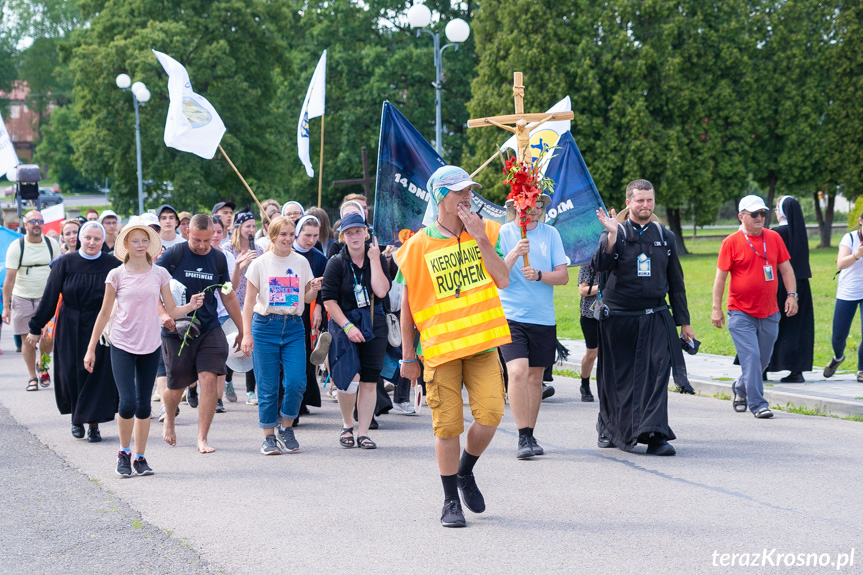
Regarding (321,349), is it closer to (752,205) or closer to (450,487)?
(450,487)

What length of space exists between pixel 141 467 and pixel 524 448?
2747mm

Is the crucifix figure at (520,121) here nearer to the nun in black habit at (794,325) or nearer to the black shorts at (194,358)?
the black shorts at (194,358)

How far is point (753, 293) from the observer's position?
9078mm

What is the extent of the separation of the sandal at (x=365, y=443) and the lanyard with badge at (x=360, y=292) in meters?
1.06

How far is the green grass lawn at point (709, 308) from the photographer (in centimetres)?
1413

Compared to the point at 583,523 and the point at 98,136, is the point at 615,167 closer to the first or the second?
the point at 98,136

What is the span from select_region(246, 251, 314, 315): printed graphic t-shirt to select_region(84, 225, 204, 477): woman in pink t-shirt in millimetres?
800

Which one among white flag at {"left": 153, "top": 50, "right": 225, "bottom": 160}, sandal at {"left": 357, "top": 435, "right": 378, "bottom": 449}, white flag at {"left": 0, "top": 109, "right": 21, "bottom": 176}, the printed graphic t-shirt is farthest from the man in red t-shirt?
white flag at {"left": 0, "top": 109, "right": 21, "bottom": 176}

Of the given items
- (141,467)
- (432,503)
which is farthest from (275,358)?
(432,503)

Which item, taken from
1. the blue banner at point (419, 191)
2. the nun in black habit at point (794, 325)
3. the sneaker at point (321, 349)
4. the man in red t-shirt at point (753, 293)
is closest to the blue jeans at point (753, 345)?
the man in red t-shirt at point (753, 293)

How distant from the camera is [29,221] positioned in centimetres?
1296

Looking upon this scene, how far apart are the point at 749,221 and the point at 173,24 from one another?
36.3 metres

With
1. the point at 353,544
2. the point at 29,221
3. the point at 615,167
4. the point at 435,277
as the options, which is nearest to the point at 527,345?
the point at 435,277

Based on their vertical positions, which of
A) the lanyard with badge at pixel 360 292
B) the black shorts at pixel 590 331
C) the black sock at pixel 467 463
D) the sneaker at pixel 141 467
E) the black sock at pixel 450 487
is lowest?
the sneaker at pixel 141 467
